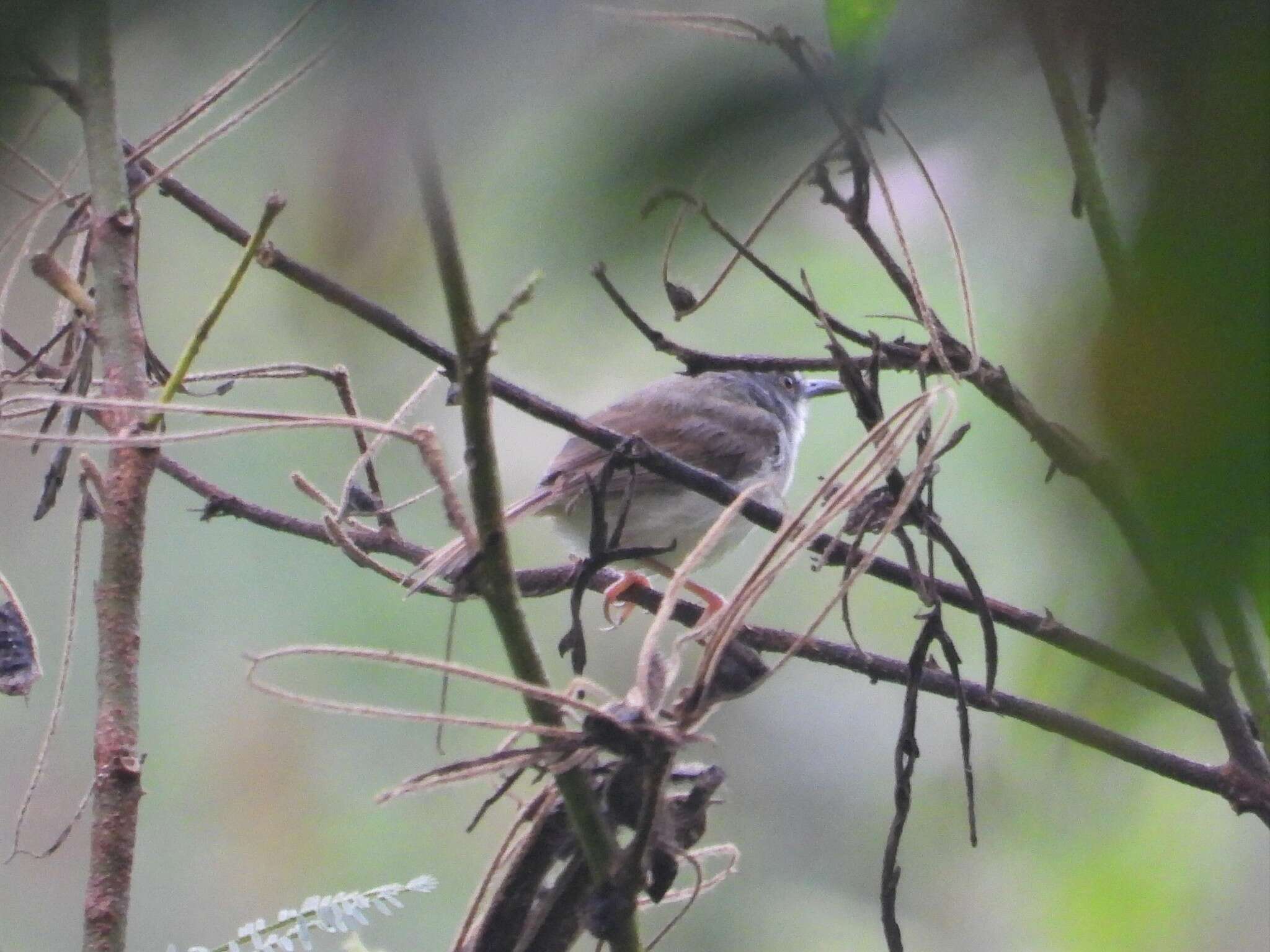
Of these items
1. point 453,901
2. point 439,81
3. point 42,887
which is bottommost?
point 453,901

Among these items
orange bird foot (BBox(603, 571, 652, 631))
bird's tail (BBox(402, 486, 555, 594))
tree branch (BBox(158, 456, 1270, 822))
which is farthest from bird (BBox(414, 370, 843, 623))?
bird's tail (BBox(402, 486, 555, 594))

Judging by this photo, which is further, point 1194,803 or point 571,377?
point 1194,803

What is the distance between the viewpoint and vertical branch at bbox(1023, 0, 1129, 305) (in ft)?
1.09

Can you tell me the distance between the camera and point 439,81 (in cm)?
36

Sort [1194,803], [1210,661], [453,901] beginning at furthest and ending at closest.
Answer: [453,901], [1194,803], [1210,661]

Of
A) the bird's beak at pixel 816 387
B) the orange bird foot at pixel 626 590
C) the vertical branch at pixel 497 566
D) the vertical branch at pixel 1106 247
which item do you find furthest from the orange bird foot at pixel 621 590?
the vertical branch at pixel 1106 247

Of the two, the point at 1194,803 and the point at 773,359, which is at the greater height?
the point at 773,359

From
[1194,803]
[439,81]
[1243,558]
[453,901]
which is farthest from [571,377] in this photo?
[453,901]

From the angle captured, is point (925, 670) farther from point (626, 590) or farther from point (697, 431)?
point (697, 431)

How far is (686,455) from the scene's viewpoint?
9.12 ft

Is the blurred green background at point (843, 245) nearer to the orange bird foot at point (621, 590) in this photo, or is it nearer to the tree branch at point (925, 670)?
the tree branch at point (925, 670)

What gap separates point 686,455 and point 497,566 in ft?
6.94

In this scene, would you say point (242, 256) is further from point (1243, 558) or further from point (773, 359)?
point (1243, 558)

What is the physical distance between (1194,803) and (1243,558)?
153 cm
